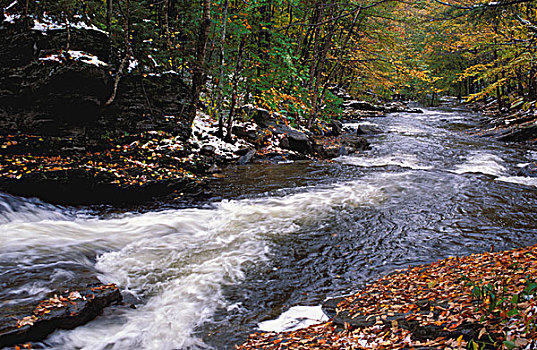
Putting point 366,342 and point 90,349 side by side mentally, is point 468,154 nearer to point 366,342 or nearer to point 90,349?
point 366,342

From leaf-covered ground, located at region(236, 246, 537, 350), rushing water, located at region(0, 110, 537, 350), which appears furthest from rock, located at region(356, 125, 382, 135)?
leaf-covered ground, located at region(236, 246, 537, 350)

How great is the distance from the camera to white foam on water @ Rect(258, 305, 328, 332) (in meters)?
3.80

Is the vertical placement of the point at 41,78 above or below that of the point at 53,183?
Result: above

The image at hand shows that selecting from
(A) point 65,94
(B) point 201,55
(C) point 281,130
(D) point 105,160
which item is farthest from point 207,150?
(A) point 65,94

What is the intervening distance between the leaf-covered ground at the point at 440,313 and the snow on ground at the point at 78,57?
888 centimetres

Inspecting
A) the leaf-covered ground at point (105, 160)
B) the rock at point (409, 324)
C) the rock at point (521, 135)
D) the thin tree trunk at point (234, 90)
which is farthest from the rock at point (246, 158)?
the rock at point (521, 135)

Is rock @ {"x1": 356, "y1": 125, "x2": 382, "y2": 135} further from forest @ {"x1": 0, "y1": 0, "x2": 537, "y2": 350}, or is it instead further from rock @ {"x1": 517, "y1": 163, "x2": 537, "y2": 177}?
rock @ {"x1": 517, "y1": 163, "x2": 537, "y2": 177}

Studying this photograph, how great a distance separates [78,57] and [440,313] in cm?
1032

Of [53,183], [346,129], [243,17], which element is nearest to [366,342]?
[53,183]

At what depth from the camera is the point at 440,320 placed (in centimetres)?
276

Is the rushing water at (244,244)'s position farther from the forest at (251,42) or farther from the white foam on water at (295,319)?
the forest at (251,42)

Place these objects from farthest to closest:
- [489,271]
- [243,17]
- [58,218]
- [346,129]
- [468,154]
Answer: [346,129]
[468,154]
[243,17]
[58,218]
[489,271]

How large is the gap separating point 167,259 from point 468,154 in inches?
528

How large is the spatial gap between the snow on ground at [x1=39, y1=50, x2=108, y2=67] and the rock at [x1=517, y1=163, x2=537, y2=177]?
45.5ft
